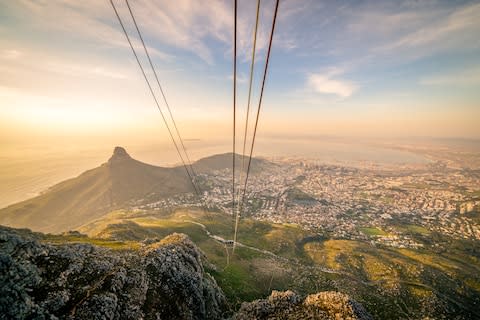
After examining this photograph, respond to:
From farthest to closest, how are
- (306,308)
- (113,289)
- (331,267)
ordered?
1. (331,267)
2. (306,308)
3. (113,289)

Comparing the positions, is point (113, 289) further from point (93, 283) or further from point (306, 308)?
point (306, 308)

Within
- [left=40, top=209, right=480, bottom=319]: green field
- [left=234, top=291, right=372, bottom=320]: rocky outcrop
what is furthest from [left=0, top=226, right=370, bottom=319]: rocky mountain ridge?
[left=40, top=209, right=480, bottom=319]: green field

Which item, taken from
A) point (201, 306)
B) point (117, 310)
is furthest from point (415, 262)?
point (117, 310)

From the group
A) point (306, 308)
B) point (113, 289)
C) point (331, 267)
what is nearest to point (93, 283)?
point (113, 289)

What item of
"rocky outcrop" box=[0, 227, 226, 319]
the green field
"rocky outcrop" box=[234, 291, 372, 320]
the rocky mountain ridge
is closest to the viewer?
"rocky outcrop" box=[0, 227, 226, 319]

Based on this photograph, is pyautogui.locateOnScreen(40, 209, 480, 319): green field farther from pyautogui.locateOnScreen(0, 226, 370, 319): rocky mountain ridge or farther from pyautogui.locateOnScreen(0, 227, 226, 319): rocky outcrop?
pyautogui.locateOnScreen(0, 227, 226, 319): rocky outcrop

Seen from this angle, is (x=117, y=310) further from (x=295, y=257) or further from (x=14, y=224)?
(x=14, y=224)

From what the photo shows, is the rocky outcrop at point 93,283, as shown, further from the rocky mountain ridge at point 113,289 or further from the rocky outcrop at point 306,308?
the rocky outcrop at point 306,308

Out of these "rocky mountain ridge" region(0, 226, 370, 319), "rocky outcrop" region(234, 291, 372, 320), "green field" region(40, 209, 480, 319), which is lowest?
"green field" region(40, 209, 480, 319)
